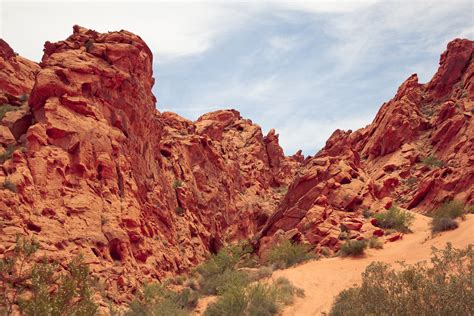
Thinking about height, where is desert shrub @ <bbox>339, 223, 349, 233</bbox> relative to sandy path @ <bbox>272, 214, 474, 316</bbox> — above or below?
above

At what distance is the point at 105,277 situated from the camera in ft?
67.8

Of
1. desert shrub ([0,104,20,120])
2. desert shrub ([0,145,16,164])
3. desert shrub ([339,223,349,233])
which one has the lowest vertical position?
desert shrub ([339,223,349,233])

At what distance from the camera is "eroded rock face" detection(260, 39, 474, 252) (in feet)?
85.9

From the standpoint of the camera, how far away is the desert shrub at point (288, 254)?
2272 centimetres

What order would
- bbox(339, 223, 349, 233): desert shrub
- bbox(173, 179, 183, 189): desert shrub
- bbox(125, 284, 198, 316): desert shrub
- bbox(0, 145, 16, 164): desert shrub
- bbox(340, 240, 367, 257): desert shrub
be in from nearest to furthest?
bbox(125, 284, 198, 316): desert shrub, bbox(340, 240, 367, 257): desert shrub, bbox(0, 145, 16, 164): desert shrub, bbox(339, 223, 349, 233): desert shrub, bbox(173, 179, 183, 189): desert shrub

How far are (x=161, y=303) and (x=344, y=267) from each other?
28.7ft

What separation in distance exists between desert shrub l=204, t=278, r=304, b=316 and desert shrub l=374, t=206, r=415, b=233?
9505 mm

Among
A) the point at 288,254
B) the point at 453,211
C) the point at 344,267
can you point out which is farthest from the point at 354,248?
the point at 453,211

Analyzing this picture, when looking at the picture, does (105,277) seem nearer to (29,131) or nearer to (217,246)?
(29,131)

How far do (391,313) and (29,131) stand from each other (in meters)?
19.5

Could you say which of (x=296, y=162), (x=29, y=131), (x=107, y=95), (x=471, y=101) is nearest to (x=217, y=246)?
(x=107, y=95)

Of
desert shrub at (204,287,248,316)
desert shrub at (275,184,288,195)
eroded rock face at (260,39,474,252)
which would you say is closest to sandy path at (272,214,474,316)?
desert shrub at (204,287,248,316)

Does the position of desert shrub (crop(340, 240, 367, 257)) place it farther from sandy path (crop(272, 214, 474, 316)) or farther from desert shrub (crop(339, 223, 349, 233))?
desert shrub (crop(339, 223, 349, 233))

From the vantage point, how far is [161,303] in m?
16.3
